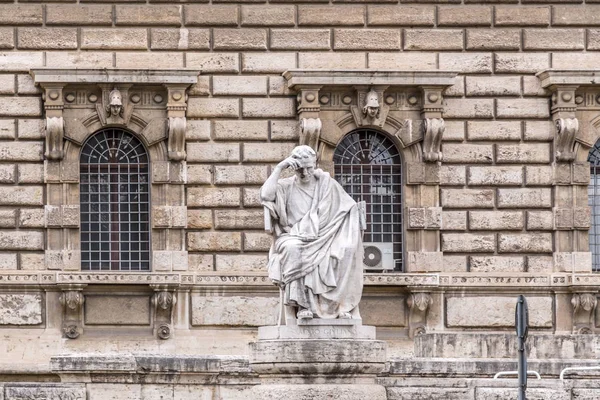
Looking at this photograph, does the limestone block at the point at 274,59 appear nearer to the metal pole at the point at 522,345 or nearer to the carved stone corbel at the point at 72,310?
the carved stone corbel at the point at 72,310

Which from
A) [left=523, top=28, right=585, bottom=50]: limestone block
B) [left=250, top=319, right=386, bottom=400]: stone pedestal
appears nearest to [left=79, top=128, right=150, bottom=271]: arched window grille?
[left=523, top=28, right=585, bottom=50]: limestone block

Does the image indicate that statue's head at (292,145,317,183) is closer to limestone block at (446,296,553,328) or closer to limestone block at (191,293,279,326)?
limestone block at (191,293,279,326)

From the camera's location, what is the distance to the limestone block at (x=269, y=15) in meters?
37.1

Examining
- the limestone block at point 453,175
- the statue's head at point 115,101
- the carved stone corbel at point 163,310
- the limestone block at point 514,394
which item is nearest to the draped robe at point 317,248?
the limestone block at point 514,394

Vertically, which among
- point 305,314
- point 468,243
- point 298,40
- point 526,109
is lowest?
point 305,314

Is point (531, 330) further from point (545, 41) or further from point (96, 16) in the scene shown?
point (96, 16)

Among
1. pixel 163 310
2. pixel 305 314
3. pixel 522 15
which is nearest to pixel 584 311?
pixel 522 15

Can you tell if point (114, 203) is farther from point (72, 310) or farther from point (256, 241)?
point (256, 241)

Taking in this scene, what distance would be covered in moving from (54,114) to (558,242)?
8199 mm

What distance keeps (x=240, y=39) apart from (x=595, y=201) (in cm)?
628

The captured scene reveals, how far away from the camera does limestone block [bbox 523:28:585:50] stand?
123 ft

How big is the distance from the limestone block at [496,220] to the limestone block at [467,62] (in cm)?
229

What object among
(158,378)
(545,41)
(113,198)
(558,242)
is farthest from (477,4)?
(158,378)

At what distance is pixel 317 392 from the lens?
25438mm
